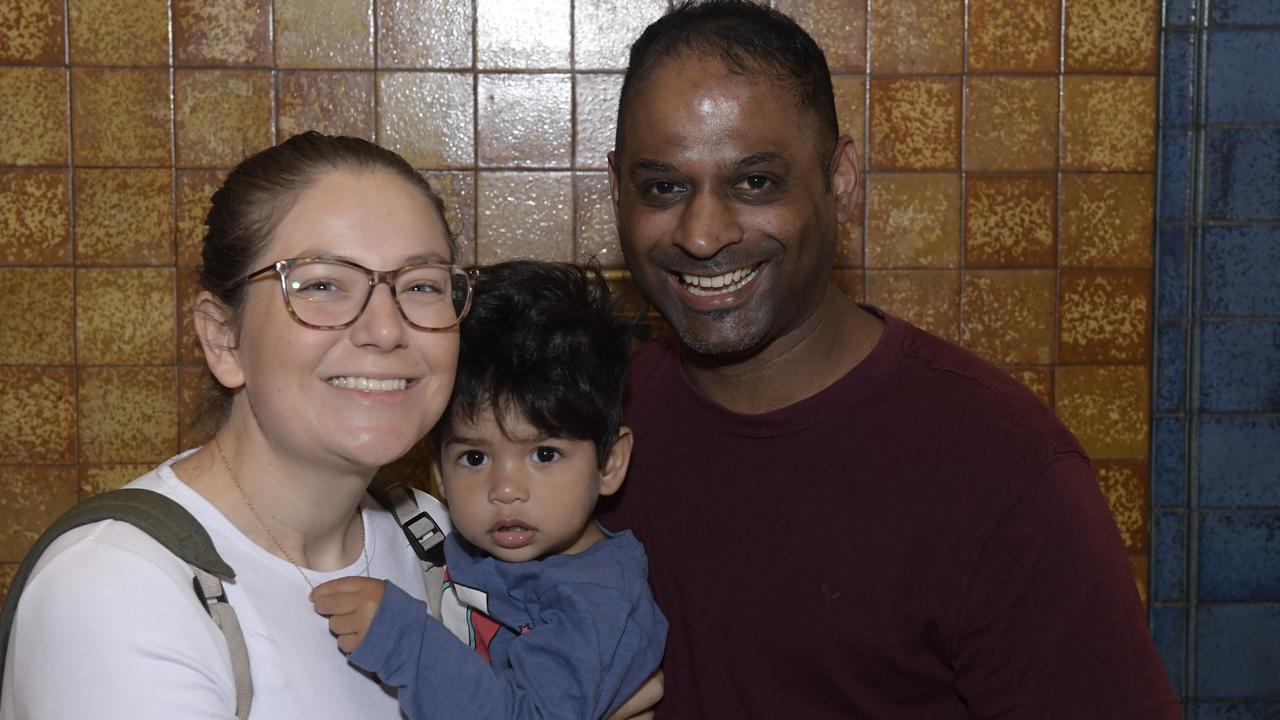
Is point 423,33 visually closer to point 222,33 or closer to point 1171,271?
point 222,33

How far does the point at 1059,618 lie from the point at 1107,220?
5.36 feet

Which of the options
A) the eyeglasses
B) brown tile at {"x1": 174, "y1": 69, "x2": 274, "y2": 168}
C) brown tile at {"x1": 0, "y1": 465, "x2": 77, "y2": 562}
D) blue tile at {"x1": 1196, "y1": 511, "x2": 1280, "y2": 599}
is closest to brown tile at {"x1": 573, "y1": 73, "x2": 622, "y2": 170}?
brown tile at {"x1": 174, "y1": 69, "x2": 274, "y2": 168}

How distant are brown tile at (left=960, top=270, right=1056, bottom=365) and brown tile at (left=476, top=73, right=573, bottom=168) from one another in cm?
111

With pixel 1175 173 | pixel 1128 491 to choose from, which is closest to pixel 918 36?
pixel 1175 173

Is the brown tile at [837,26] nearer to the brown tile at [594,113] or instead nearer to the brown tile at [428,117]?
the brown tile at [594,113]

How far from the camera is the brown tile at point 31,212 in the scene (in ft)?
9.19

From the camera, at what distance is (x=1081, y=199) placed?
287cm

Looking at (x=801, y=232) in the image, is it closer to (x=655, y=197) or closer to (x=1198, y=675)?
(x=655, y=197)

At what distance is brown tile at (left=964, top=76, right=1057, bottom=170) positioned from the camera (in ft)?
9.34

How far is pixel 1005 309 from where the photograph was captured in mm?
2895

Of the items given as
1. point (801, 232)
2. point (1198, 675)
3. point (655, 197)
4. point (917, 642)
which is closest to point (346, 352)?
point (655, 197)

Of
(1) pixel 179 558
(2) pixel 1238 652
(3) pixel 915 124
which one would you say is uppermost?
(3) pixel 915 124

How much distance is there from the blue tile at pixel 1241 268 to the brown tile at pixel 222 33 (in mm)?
2468


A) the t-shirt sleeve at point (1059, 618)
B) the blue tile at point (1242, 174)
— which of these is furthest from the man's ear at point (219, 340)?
the blue tile at point (1242, 174)
